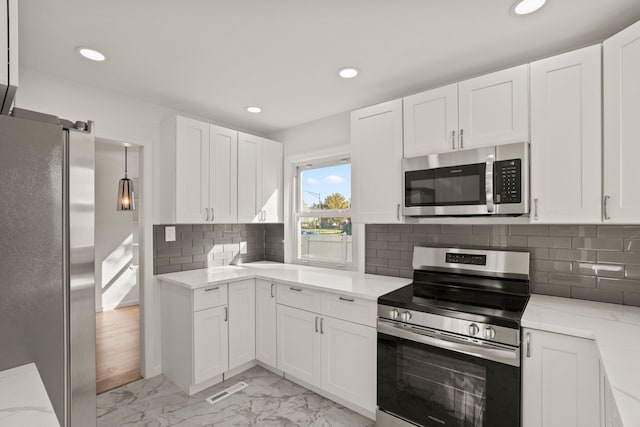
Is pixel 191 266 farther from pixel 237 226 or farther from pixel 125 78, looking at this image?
pixel 125 78

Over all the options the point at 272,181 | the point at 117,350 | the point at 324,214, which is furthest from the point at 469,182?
the point at 117,350

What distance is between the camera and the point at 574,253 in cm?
199

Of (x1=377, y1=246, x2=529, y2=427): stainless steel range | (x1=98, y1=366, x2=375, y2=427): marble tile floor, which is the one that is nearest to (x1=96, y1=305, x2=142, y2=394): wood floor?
(x1=98, y1=366, x2=375, y2=427): marble tile floor

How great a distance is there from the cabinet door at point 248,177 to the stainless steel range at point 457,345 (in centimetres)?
178

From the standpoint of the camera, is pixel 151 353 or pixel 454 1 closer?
pixel 454 1

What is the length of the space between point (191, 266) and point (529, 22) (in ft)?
10.6

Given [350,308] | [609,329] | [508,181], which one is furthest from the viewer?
[350,308]

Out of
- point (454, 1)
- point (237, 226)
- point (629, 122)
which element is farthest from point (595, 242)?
point (237, 226)

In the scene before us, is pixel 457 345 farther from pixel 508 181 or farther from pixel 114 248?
pixel 114 248

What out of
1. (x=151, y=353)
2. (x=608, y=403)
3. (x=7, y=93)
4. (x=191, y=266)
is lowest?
(x=151, y=353)

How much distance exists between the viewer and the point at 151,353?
Result: 9.38ft

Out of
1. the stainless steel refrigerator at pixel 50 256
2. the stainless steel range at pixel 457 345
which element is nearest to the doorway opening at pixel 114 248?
the stainless steel refrigerator at pixel 50 256

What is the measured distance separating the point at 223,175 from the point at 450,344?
2.40 meters

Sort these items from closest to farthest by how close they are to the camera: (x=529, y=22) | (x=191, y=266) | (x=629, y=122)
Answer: (x=629, y=122) < (x=529, y=22) < (x=191, y=266)
